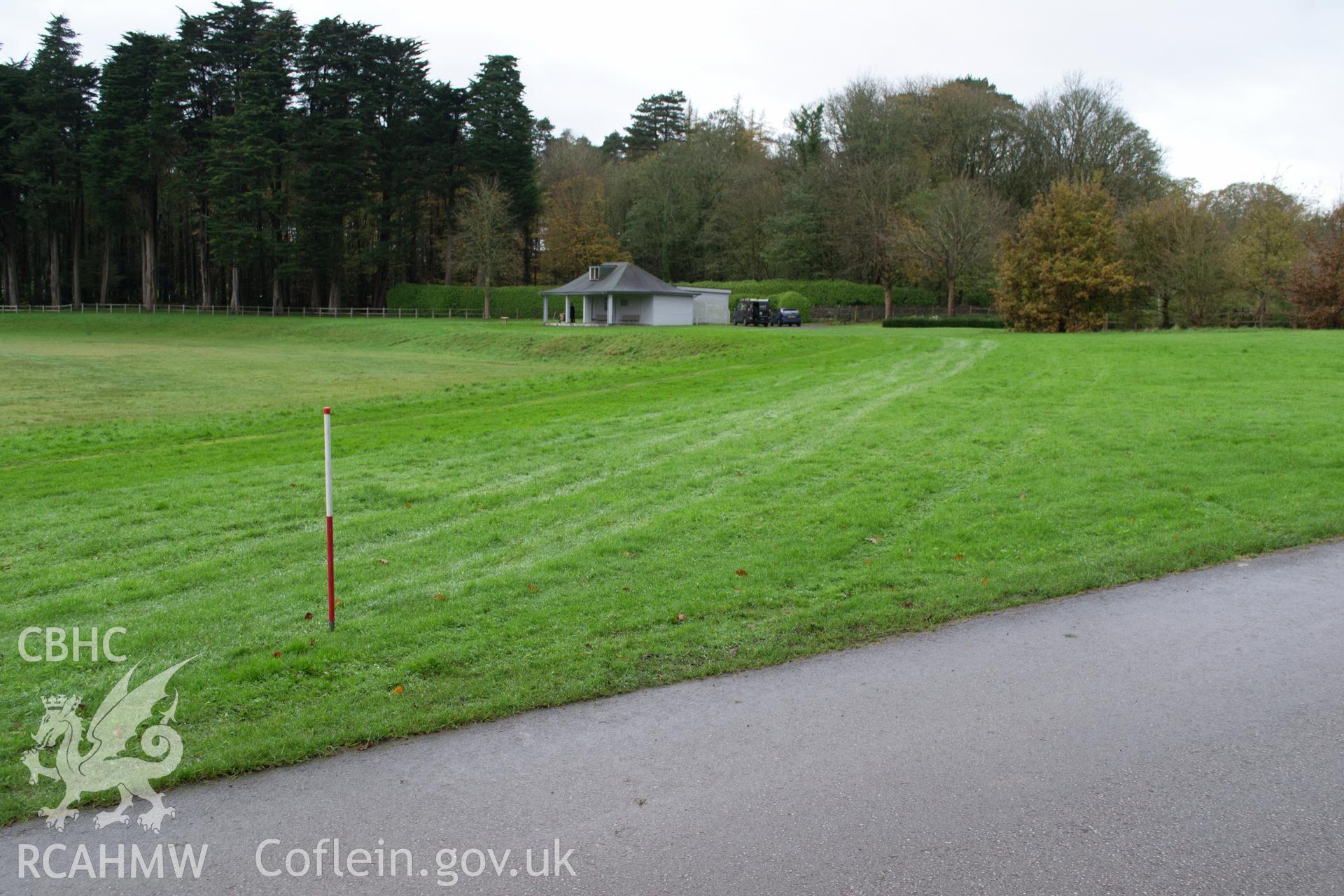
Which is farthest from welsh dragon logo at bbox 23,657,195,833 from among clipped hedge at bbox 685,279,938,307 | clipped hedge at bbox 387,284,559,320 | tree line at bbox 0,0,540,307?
tree line at bbox 0,0,540,307

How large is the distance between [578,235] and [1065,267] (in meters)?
43.2

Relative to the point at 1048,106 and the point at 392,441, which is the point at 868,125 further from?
the point at 392,441

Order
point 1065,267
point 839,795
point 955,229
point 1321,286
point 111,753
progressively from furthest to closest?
point 955,229 < point 1065,267 < point 1321,286 < point 111,753 < point 839,795

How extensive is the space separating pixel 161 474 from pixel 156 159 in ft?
235

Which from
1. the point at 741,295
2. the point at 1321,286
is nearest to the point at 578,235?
the point at 741,295

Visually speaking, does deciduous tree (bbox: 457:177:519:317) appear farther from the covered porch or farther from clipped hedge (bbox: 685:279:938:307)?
clipped hedge (bbox: 685:279:938:307)

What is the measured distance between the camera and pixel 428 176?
7194 cm

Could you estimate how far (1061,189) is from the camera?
137 feet

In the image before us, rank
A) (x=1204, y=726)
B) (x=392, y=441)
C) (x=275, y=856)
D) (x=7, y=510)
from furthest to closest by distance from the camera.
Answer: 1. (x=392, y=441)
2. (x=7, y=510)
3. (x=1204, y=726)
4. (x=275, y=856)

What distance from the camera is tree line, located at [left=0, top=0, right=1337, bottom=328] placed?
63750 mm

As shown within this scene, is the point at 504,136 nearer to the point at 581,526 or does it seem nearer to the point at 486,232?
the point at 486,232

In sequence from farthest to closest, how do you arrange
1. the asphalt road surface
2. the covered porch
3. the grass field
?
the covered porch < the grass field < the asphalt road surface

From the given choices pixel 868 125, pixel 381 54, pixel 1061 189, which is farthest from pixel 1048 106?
pixel 381 54

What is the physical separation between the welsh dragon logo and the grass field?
101 mm
